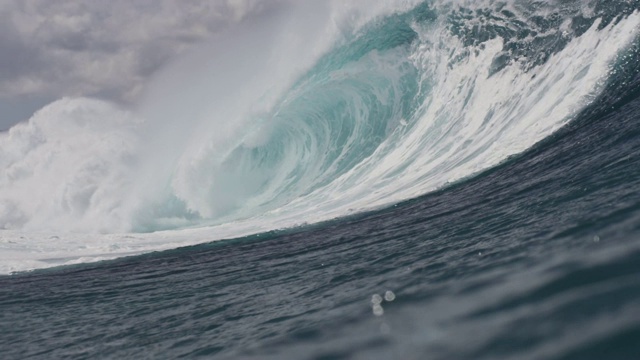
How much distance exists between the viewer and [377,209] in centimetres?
1062

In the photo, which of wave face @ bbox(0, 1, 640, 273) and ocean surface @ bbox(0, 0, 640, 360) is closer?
ocean surface @ bbox(0, 0, 640, 360)

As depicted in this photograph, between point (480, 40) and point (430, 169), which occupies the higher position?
point (480, 40)

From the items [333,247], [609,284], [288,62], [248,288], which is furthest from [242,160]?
[609,284]

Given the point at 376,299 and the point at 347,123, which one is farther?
the point at 347,123

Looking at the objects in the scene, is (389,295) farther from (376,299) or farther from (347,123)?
(347,123)

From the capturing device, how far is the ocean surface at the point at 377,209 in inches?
113

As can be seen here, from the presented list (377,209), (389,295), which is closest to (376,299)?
(389,295)

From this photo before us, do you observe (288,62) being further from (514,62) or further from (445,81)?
(514,62)

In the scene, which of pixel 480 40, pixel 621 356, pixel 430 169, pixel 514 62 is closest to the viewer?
pixel 621 356

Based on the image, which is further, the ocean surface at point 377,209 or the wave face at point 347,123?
the wave face at point 347,123

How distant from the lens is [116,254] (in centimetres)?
1268

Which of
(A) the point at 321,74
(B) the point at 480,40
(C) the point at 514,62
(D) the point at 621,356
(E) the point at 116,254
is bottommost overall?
(D) the point at 621,356

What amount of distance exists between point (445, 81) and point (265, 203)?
7.23 metres

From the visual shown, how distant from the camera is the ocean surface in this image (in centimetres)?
287
